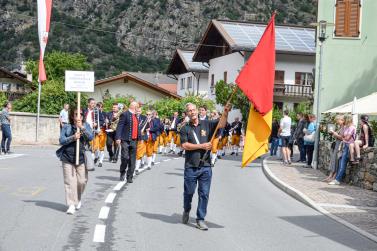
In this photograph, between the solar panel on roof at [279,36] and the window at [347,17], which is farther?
the solar panel on roof at [279,36]

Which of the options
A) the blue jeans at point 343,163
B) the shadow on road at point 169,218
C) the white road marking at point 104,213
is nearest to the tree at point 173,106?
the blue jeans at point 343,163

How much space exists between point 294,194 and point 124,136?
4.12 m

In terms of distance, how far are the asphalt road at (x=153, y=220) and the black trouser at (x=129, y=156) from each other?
38 centimetres

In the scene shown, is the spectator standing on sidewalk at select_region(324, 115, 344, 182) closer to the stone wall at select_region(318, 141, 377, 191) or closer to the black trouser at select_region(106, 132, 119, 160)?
the stone wall at select_region(318, 141, 377, 191)

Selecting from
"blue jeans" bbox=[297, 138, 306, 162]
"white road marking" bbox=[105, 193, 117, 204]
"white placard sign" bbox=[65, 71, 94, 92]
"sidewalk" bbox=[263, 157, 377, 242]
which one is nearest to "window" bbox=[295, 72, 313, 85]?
"blue jeans" bbox=[297, 138, 306, 162]

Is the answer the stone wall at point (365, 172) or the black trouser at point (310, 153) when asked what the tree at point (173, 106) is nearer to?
the black trouser at point (310, 153)

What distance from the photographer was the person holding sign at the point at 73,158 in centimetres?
1081

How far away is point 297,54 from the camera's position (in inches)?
2071

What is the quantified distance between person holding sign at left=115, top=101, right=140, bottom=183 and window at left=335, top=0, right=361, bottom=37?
14.1 m

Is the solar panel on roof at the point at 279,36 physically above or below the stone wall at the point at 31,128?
above

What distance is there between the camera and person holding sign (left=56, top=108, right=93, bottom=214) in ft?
35.5

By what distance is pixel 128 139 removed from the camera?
16.0 m

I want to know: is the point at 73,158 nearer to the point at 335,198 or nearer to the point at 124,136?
the point at 124,136

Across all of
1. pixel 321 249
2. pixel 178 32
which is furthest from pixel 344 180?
pixel 178 32
